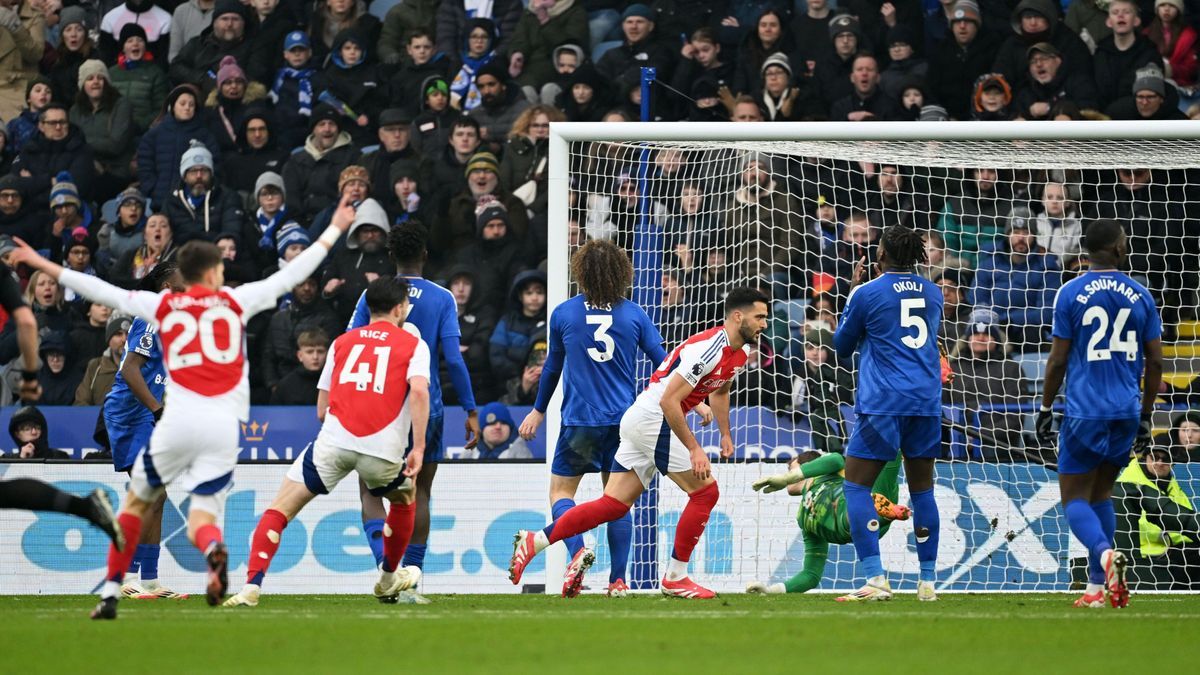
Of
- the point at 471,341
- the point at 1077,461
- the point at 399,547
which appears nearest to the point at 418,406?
the point at 399,547

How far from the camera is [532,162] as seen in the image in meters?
15.5

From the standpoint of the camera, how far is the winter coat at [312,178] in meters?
15.6

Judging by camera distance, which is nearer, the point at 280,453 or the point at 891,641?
the point at 891,641

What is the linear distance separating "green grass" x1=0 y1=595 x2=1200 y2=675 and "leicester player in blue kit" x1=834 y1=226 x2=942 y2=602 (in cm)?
62

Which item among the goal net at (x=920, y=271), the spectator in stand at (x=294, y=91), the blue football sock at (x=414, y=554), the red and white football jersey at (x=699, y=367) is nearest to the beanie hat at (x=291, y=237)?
the spectator in stand at (x=294, y=91)

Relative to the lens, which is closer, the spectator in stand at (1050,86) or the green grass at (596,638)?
the green grass at (596,638)

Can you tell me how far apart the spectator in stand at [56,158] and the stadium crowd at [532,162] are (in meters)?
0.03

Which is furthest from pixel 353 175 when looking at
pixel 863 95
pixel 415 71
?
pixel 863 95

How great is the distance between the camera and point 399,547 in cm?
861

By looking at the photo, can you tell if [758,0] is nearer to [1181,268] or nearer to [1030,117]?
[1030,117]

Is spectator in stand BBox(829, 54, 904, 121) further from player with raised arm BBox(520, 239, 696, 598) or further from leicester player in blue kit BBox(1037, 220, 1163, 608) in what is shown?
leicester player in blue kit BBox(1037, 220, 1163, 608)

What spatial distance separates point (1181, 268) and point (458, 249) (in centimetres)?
666

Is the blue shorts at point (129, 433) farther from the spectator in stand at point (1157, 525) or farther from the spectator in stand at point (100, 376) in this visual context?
the spectator in stand at point (1157, 525)

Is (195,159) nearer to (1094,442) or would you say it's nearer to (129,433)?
(129,433)
